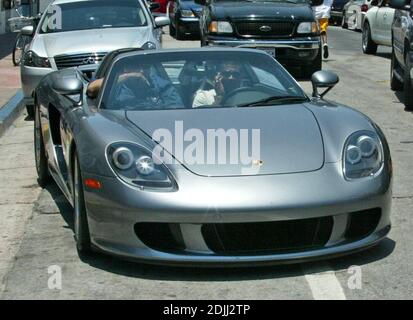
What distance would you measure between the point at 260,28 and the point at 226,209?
1024 centimetres

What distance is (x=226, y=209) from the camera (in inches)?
193

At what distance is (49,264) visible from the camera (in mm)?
5523

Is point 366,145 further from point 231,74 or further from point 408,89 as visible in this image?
point 408,89

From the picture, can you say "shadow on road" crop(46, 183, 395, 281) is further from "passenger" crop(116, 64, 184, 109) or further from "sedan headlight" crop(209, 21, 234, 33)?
"sedan headlight" crop(209, 21, 234, 33)

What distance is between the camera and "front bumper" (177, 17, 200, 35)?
25047 millimetres

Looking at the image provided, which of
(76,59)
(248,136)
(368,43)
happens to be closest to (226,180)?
(248,136)

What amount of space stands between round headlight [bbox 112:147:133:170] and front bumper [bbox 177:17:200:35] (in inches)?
791

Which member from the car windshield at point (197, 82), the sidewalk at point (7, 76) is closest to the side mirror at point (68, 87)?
the car windshield at point (197, 82)

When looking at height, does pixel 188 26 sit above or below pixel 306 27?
below

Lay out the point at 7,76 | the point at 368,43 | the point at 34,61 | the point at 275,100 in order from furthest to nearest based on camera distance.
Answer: the point at 368,43
the point at 7,76
the point at 34,61
the point at 275,100

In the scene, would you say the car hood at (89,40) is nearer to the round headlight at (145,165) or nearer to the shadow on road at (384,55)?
the round headlight at (145,165)

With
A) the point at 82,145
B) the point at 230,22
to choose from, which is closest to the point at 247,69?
the point at 82,145
